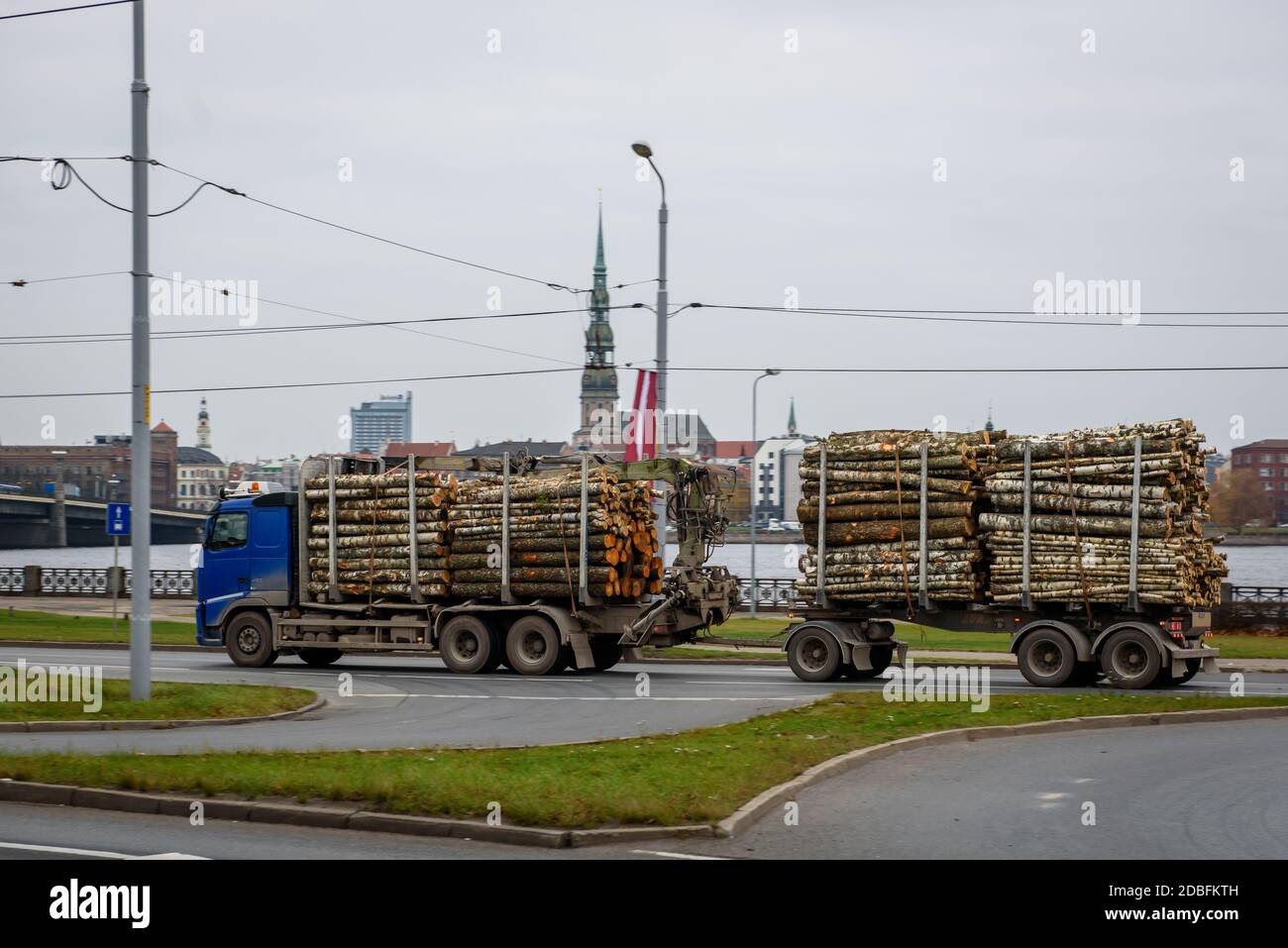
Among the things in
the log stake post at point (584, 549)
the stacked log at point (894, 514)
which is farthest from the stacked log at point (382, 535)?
the stacked log at point (894, 514)

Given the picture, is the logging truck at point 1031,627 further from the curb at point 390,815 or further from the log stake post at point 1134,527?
the curb at point 390,815

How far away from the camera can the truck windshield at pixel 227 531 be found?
2614cm

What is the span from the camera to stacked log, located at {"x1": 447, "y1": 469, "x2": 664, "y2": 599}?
23.9 m

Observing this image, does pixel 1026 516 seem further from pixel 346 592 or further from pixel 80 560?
pixel 80 560

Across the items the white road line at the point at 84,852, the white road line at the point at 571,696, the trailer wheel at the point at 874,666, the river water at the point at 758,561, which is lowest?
the river water at the point at 758,561

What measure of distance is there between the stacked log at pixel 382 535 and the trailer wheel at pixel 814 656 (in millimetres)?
5951

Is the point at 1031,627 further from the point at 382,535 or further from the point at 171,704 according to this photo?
the point at 171,704

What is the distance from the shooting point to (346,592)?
25422 mm

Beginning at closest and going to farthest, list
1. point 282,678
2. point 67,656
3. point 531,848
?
point 531,848
point 282,678
point 67,656

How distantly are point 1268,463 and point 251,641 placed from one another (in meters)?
134

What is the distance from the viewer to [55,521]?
357ft

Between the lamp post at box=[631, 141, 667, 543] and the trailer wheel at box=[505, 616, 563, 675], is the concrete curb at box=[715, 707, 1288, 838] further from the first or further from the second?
the lamp post at box=[631, 141, 667, 543]
